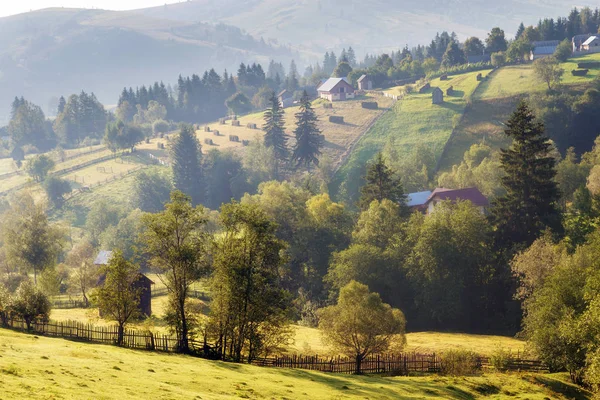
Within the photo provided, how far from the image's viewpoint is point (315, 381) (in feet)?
136

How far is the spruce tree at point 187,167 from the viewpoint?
14775 cm

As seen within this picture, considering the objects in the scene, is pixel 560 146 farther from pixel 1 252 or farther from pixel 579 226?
pixel 1 252

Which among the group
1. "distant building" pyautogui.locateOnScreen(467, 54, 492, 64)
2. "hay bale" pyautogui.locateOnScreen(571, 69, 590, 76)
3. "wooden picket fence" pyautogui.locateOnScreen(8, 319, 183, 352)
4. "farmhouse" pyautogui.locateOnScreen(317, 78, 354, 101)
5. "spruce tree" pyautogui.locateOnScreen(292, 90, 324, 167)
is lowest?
"wooden picket fence" pyautogui.locateOnScreen(8, 319, 183, 352)

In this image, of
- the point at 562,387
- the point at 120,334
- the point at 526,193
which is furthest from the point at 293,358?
the point at 526,193

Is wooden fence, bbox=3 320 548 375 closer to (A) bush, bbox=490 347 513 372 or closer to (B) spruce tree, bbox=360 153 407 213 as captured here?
(A) bush, bbox=490 347 513 372

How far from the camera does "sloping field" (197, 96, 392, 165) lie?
147 meters

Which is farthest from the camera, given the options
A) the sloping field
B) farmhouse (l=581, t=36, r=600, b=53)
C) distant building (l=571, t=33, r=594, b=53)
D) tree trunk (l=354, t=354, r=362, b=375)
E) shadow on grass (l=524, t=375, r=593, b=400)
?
distant building (l=571, t=33, r=594, b=53)

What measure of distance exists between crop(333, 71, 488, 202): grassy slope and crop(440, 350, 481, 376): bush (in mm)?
77985

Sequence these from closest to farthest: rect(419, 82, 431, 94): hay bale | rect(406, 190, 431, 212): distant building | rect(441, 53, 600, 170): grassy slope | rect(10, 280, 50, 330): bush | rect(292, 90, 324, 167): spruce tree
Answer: rect(10, 280, 50, 330): bush, rect(406, 190, 431, 212): distant building, rect(441, 53, 600, 170): grassy slope, rect(292, 90, 324, 167): spruce tree, rect(419, 82, 431, 94): hay bale

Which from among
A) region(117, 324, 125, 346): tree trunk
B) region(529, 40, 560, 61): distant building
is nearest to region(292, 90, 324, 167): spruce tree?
region(529, 40, 560, 61): distant building

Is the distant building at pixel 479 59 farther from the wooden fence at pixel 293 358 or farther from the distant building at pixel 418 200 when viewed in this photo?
the wooden fence at pixel 293 358

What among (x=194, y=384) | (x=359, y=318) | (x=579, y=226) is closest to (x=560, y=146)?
(x=579, y=226)

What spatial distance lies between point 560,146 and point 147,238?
95.9 meters

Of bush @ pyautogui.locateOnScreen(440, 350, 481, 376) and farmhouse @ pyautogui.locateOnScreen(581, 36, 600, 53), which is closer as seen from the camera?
bush @ pyautogui.locateOnScreen(440, 350, 481, 376)
